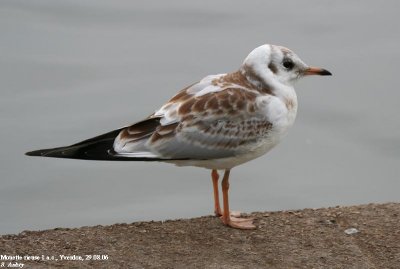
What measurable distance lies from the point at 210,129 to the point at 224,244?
80 centimetres

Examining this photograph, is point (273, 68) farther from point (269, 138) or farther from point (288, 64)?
point (269, 138)

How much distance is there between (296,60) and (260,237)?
4.37ft

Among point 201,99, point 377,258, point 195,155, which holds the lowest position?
point 377,258

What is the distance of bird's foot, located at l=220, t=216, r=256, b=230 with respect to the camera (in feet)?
21.0

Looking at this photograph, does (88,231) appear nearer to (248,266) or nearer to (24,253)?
(24,253)

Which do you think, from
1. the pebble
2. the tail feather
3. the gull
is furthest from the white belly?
the pebble

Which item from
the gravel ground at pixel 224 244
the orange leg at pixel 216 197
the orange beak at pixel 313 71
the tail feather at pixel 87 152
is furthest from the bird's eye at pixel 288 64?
the tail feather at pixel 87 152

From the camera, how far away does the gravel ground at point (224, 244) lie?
19.0 ft

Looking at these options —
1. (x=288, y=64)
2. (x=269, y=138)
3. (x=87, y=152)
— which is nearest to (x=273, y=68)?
(x=288, y=64)

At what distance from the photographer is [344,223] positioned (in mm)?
6465

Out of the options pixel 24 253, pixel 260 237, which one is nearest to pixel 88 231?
pixel 24 253

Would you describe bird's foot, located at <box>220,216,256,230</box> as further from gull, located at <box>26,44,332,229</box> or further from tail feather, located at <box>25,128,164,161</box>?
tail feather, located at <box>25,128,164,161</box>

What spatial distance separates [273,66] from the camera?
21.3 feet

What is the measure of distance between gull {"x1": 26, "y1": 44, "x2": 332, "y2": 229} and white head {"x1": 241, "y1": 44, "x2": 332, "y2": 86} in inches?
1.2
